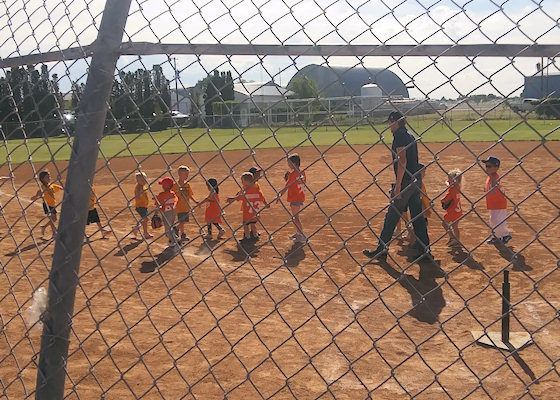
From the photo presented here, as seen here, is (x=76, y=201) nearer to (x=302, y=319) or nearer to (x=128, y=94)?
(x=128, y=94)

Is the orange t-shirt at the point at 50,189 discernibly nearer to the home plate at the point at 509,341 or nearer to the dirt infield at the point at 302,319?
the dirt infield at the point at 302,319

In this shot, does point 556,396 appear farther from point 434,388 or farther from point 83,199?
point 83,199

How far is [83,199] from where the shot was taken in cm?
235

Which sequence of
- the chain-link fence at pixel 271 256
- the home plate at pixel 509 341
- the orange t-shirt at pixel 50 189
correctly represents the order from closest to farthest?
the chain-link fence at pixel 271 256
the home plate at pixel 509 341
the orange t-shirt at pixel 50 189

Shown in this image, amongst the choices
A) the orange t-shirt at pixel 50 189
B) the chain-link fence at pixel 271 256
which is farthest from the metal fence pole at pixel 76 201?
the orange t-shirt at pixel 50 189

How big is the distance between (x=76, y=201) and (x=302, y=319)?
387cm

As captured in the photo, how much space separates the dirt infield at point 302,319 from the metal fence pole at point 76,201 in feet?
0.69

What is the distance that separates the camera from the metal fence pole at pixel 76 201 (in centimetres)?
225

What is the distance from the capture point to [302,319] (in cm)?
589

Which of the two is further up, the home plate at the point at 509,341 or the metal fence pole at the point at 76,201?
the metal fence pole at the point at 76,201

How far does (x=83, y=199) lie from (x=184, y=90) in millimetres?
584

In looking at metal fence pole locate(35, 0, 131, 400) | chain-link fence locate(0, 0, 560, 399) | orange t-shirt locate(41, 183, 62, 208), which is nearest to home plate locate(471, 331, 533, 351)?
chain-link fence locate(0, 0, 560, 399)

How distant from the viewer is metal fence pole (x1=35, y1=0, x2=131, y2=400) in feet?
7.39

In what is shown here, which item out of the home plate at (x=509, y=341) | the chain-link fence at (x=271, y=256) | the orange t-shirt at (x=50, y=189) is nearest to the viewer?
the chain-link fence at (x=271, y=256)
